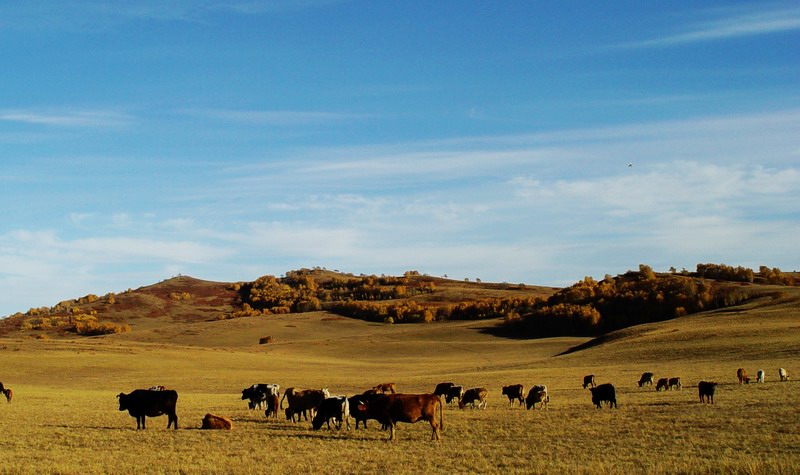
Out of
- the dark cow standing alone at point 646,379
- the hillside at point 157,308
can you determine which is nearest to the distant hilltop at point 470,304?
the hillside at point 157,308

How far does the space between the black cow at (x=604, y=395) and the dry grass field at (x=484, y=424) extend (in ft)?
3.36

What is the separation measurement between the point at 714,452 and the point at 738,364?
107 feet

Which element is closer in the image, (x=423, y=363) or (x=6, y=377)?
(x=6, y=377)

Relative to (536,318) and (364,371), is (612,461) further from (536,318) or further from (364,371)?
(536,318)

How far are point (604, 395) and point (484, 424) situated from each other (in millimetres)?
6390

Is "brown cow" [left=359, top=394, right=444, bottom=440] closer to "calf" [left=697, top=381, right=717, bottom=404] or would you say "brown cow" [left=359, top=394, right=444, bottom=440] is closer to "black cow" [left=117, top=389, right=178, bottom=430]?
"black cow" [left=117, top=389, right=178, bottom=430]

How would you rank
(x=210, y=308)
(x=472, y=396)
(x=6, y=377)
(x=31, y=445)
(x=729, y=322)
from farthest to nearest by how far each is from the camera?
(x=210, y=308), (x=729, y=322), (x=6, y=377), (x=472, y=396), (x=31, y=445)

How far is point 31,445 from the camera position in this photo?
18828mm

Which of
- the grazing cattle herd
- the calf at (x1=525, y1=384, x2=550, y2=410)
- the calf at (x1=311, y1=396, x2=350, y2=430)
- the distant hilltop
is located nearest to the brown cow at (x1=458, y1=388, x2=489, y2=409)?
the grazing cattle herd

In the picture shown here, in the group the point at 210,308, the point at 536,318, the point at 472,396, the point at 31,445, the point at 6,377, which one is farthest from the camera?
the point at 210,308

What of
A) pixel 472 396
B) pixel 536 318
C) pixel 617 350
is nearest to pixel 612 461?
pixel 472 396

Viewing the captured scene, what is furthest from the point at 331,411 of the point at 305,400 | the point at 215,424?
the point at 215,424

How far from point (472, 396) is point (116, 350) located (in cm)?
5690

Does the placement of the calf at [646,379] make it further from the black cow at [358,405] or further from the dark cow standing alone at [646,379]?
the black cow at [358,405]
